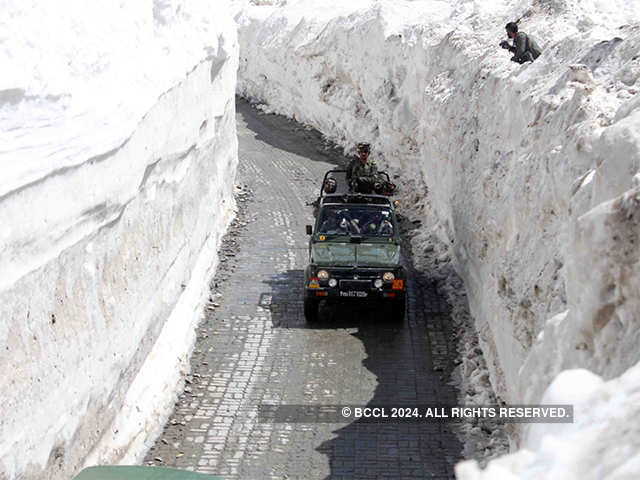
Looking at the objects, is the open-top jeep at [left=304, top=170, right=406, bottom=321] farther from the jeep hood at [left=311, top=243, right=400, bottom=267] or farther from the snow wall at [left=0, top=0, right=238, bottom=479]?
the snow wall at [left=0, top=0, right=238, bottom=479]

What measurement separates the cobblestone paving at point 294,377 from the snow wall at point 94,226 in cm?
57

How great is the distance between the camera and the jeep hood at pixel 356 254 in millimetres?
14078

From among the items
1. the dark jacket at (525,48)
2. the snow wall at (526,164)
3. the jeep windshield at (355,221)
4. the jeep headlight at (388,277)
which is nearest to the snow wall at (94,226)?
the jeep windshield at (355,221)

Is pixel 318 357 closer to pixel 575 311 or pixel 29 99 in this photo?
→ pixel 29 99

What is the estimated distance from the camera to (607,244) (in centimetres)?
579

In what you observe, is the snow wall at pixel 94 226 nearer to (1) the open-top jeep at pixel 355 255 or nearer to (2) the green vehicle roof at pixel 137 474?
(2) the green vehicle roof at pixel 137 474

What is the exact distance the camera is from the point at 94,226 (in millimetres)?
9258

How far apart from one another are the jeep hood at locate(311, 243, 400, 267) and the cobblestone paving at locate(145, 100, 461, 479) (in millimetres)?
1002

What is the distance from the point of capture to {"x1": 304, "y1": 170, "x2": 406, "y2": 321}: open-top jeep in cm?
1382

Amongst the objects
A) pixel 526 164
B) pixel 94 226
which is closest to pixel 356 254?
pixel 526 164

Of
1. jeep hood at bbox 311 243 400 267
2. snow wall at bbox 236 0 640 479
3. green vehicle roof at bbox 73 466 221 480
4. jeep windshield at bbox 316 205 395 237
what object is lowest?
jeep hood at bbox 311 243 400 267

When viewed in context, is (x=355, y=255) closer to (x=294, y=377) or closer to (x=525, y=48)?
(x=294, y=377)

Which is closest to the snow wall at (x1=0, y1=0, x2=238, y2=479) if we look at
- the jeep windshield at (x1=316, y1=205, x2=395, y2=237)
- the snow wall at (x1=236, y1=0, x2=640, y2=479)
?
the jeep windshield at (x1=316, y1=205, x2=395, y2=237)

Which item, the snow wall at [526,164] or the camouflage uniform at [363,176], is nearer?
the snow wall at [526,164]
